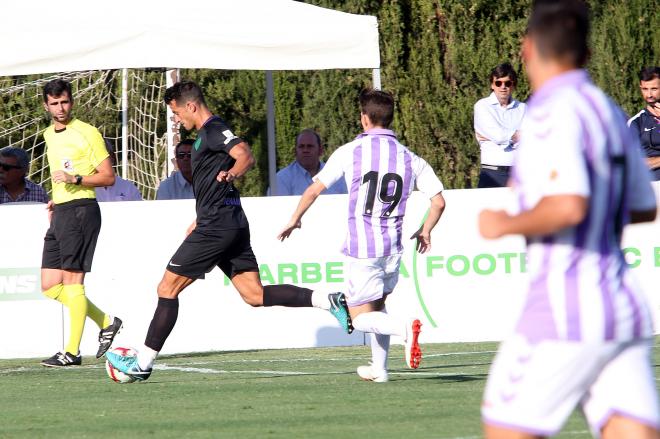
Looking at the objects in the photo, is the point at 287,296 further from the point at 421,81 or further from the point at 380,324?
the point at 421,81

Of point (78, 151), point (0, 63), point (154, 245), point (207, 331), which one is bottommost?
point (207, 331)

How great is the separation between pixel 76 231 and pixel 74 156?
550mm

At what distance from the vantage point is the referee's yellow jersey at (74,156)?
985cm

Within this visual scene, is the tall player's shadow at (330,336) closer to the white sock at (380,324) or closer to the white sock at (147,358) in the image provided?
the white sock at (380,324)

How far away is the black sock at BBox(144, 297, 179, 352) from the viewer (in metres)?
8.21

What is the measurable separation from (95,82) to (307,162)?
19.7 feet

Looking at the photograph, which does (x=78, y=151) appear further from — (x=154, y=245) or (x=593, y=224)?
(x=593, y=224)

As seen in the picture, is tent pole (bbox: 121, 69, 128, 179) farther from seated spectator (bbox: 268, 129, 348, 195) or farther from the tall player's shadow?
the tall player's shadow

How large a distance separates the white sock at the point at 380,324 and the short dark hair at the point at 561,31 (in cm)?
439

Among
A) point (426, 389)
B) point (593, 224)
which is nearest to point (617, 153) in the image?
point (593, 224)

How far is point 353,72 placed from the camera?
19750 millimetres

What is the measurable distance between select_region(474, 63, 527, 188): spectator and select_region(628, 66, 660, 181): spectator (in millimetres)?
1083

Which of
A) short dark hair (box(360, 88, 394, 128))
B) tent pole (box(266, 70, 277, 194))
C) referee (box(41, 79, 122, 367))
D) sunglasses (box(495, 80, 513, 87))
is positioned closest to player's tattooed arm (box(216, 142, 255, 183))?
short dark hair (box(360, 88, 394, 128))

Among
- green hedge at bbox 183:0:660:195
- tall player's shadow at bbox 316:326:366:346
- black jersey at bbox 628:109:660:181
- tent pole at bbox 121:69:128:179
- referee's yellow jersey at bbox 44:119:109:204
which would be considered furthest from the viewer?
green hedge at bbox 183:0:660:195
